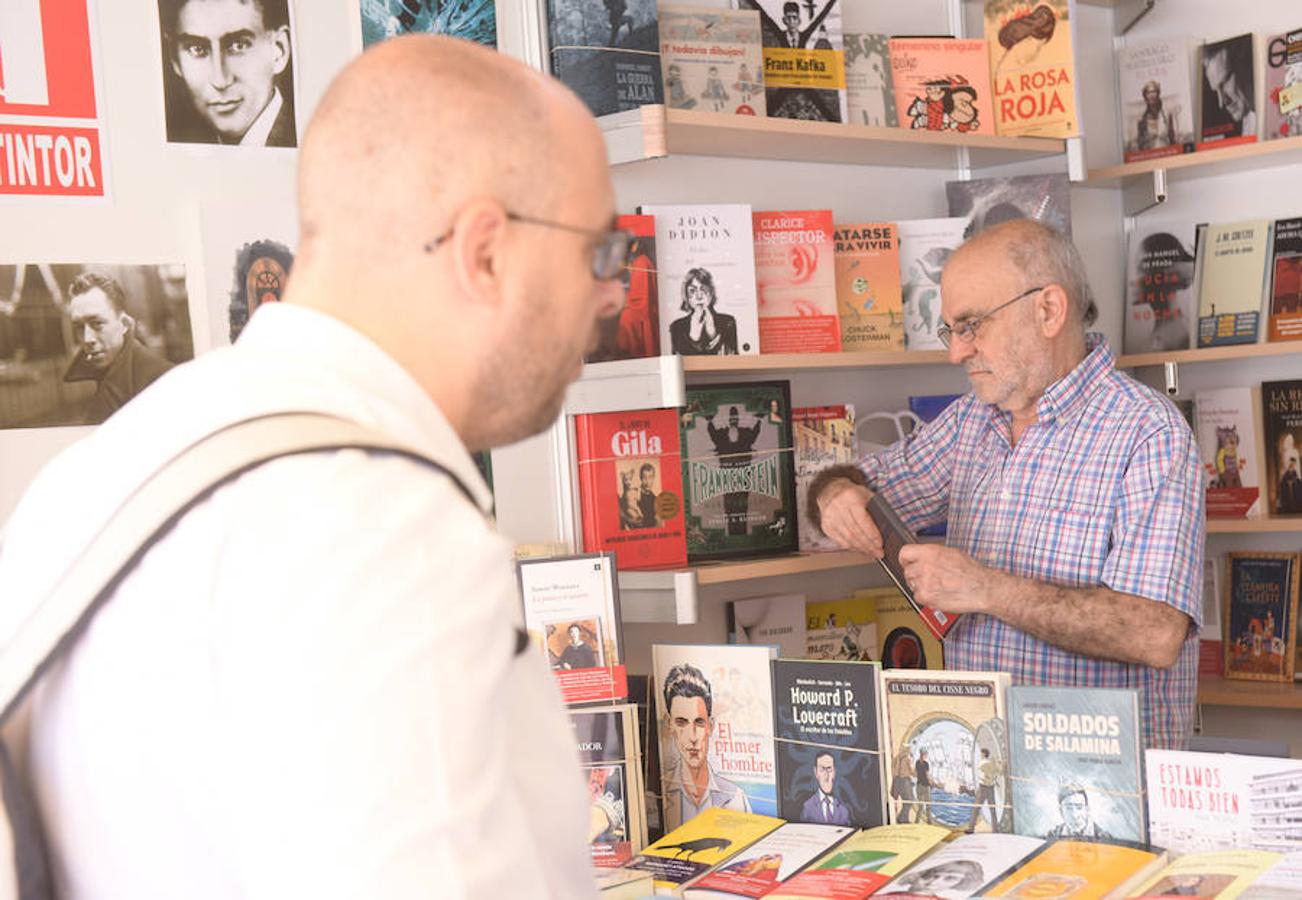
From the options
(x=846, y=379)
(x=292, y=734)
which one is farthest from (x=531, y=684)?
(x=846, y=379)

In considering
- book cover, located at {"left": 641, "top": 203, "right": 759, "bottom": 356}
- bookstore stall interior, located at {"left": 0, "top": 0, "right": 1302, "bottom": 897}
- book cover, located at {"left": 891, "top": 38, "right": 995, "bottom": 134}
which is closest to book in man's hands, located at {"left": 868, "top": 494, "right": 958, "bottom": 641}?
bookstore stall interior, located at {"left": 0, "top": 0, "right": 1302, "bottom": 897}

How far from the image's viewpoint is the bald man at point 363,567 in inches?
28.7

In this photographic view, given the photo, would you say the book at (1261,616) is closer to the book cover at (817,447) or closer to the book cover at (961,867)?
the book cover at (817,447)

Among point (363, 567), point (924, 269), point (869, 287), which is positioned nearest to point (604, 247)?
point (363, 567)

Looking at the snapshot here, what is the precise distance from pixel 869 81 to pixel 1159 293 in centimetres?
113

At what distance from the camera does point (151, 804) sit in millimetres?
810

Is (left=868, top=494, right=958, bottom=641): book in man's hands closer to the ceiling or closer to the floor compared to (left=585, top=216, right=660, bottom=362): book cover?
closer to the floor

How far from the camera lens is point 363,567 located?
0.74 metres

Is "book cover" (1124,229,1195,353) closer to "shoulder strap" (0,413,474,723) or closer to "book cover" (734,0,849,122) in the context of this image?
"book cover" (734,0,849,122)

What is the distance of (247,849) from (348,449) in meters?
0.21

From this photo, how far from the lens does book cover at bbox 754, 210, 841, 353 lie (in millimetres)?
3195

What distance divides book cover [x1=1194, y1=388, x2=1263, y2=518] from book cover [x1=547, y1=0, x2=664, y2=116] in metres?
1.92

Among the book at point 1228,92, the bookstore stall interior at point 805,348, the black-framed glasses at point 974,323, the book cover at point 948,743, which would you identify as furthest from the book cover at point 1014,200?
the book cover at point 948,743

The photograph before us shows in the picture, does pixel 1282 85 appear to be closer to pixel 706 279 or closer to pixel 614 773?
pixel 706 279
